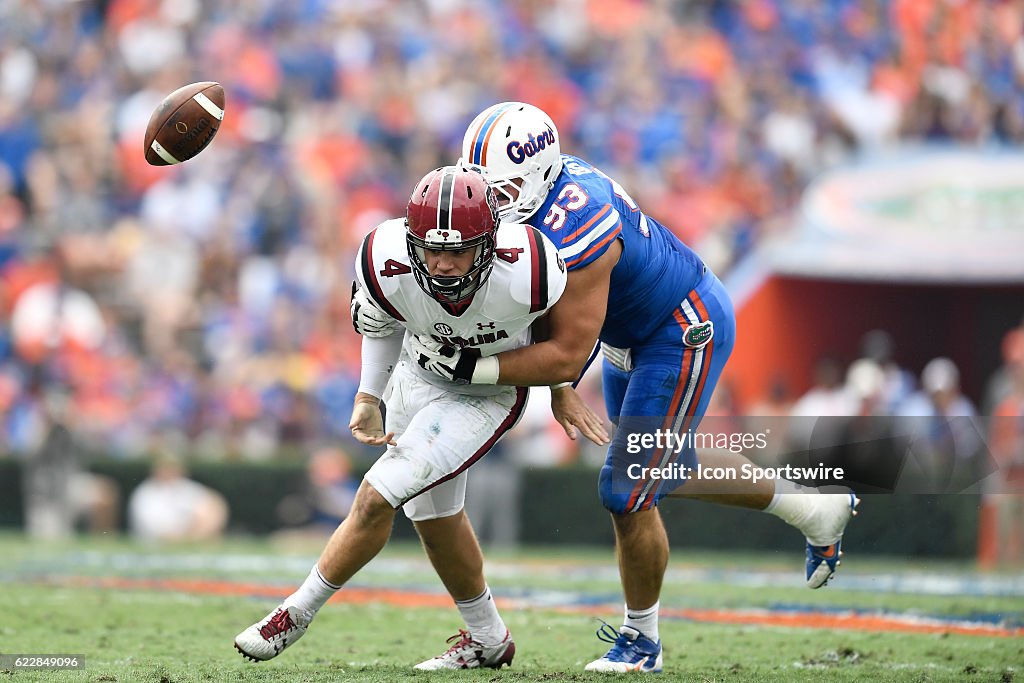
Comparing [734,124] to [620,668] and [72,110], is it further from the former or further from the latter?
[620,668]

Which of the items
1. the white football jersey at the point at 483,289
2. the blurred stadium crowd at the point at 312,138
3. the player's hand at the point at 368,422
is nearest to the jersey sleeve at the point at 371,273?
the white football jersey at the point at 483,289

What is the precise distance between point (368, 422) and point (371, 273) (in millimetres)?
552

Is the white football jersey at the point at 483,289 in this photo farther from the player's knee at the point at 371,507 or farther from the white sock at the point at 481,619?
the white sock at the point at 481,619

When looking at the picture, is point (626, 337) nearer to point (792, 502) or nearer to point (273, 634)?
point (792, 502)

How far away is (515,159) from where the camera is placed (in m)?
4.95

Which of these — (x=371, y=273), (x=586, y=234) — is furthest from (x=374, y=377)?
(x=586, y=234)

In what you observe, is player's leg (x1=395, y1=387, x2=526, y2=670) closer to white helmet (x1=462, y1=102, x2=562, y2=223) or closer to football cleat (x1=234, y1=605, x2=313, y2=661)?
football cleat (x1=234, y1=605, x2=313, y2=661)

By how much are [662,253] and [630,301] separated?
204 millimetres

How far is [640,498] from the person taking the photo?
16.6 feet

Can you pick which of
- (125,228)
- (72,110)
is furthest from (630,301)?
(72,110)

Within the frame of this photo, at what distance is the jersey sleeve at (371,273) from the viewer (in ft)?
15.3

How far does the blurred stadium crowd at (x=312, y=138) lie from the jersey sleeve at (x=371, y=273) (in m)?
7.37

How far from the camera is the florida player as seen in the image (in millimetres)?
4785

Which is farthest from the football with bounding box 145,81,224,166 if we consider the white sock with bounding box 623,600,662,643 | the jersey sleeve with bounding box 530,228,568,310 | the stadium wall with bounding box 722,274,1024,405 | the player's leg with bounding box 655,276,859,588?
the stadium wall with bounding box 722,274,1024,405
